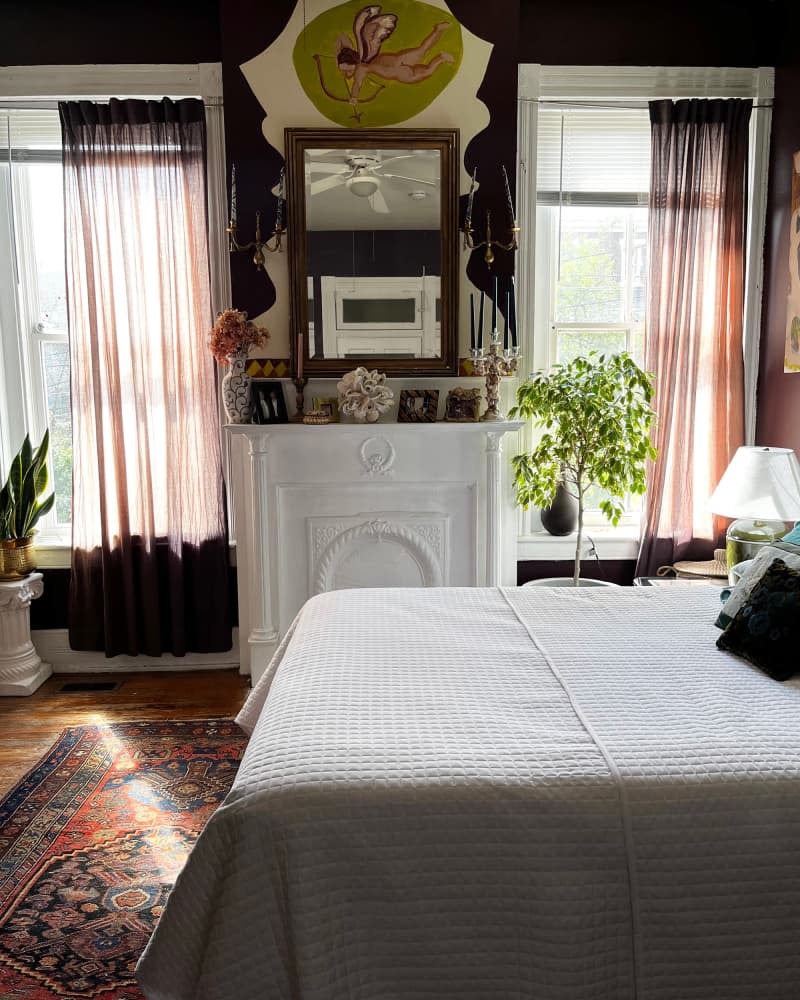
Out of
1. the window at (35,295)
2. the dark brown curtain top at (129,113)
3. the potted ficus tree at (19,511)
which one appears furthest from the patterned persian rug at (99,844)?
the dark brown curtain top at (129,113)

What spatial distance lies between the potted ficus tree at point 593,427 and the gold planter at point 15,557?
86.3 inches

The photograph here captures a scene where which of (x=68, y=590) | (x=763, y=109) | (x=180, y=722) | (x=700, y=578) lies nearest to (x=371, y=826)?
(x=180, y=722)

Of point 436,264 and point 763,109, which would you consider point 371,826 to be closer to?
point 436,264

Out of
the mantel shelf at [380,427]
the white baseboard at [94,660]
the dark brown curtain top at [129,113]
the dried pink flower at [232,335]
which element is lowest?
the white baseboard at [94,660]

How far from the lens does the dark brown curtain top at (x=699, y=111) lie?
3.55 meters

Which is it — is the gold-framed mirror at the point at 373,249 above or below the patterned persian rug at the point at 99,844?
above

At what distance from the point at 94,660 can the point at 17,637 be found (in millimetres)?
376

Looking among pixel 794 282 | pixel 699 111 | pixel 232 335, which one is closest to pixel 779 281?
pixel 794 282

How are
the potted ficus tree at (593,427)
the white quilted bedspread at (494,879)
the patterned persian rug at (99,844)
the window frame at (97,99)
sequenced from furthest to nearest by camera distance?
the window frame at (97,99)
the potted ficus tree at (593,427)
the patterned persian rug at (99,844)
the white quilted bedspread at (494,879)

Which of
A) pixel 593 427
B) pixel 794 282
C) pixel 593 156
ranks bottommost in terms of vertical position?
pixel 593 427

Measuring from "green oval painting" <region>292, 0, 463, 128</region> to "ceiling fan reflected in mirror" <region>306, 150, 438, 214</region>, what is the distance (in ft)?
0.47

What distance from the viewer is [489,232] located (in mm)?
3502

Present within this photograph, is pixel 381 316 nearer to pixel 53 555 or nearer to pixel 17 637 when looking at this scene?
pixel 53 555

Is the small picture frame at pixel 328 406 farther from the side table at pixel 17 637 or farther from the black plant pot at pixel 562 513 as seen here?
the side table at pixel 17 637
